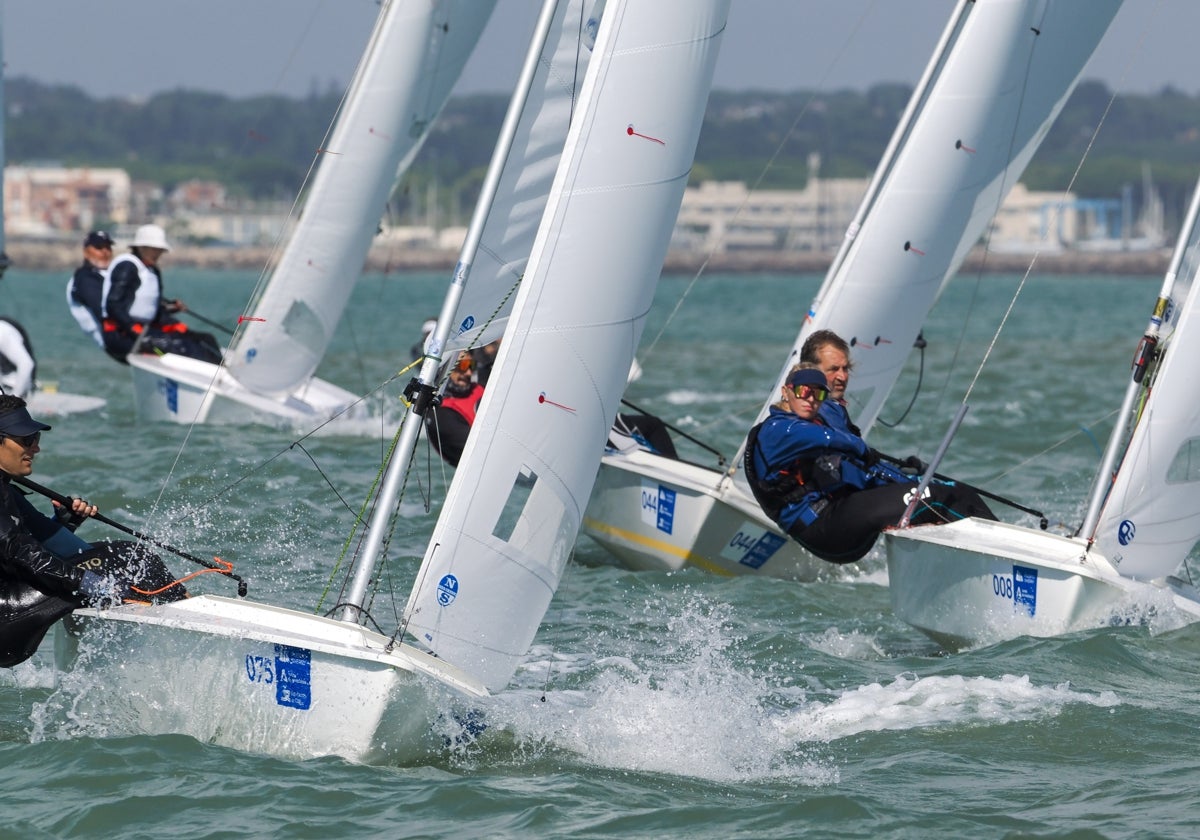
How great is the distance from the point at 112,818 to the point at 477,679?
1.07 meters

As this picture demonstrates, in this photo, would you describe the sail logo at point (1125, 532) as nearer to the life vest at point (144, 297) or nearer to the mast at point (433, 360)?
the mast at point (433, 360)

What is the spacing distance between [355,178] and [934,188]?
428 centimetres

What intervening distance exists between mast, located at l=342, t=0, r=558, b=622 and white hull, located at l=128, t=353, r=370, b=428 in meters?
6.10

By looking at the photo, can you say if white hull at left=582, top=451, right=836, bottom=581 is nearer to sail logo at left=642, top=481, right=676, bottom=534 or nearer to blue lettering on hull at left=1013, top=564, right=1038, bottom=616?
sail logo at left=642, top=481, right=676, bottom=534

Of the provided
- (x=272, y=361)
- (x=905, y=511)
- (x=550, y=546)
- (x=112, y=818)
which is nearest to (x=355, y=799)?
(x=112, y=818)

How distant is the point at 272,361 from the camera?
1177 centimetres

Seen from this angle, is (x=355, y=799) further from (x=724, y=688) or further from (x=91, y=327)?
(x=91, y=327)

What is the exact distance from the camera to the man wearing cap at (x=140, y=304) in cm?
1135

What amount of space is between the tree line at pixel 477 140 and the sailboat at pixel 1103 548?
106 metres

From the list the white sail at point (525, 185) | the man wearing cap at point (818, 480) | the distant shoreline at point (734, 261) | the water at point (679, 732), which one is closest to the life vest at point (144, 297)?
the water at point (679, 732)

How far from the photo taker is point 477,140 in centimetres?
14112

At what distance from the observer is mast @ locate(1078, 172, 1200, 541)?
6602mm

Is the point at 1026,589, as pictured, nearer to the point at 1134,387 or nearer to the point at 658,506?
the point at 1134,387

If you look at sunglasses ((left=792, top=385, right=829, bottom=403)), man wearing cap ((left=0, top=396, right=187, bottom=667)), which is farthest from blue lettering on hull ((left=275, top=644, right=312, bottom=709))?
sunglasses ((left=792, top=385, right=829, bottom=403))
